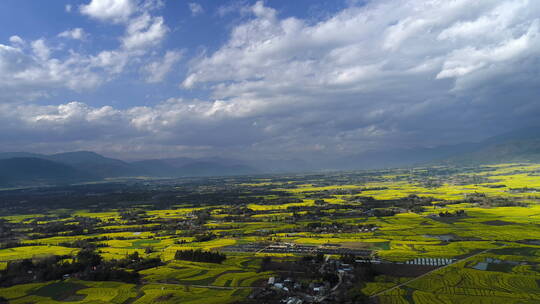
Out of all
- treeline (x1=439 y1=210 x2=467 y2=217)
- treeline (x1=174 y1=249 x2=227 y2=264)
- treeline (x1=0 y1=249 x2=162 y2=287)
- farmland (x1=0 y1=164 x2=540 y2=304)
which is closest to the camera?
farmland (x1=0 y1=164 x2=540 y2=304)

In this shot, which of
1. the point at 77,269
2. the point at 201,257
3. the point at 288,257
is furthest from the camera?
the point at 201,257

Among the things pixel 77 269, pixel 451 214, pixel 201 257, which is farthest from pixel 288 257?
pixel 451 214

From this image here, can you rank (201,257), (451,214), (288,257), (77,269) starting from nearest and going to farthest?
(77,269)
(288,257)
(201,257)
(451,214)

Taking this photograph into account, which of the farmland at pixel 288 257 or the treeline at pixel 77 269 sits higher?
the treeline at pixel 77 269

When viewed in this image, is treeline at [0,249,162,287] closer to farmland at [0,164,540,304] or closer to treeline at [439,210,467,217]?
farmland at [0,164,540,304]

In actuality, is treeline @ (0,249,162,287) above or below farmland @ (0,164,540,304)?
above

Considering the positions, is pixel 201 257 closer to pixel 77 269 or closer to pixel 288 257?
pixel 288 257

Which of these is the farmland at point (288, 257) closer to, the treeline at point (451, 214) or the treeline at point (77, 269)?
the treeline at point (77, 269)

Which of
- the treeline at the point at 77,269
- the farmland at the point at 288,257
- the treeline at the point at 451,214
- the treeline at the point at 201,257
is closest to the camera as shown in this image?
the farmland at the point at 288,257

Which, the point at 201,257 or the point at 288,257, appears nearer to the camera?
the point at 288,257

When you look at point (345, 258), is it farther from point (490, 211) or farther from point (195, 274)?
point (490, 211)

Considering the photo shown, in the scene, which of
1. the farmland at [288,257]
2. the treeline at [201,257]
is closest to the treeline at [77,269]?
the farmland at [288,257]

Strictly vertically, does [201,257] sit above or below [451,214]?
above

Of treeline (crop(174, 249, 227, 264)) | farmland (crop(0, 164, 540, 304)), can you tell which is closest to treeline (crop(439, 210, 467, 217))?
farmland (crop(0, 164, 540, 304))
